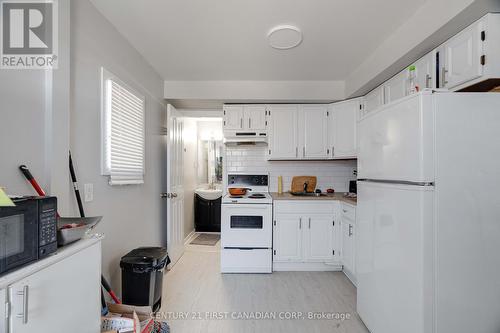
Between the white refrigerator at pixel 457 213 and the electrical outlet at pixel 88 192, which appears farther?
the electrical outlet at pixel 88 192

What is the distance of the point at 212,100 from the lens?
11.1 ft

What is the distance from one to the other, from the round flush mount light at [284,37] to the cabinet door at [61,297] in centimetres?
206

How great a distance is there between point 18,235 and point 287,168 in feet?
10.9

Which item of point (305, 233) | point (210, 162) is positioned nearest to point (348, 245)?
point (305, 233)

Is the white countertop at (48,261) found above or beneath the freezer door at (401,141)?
beneath

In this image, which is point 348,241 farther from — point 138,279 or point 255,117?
point 138,279

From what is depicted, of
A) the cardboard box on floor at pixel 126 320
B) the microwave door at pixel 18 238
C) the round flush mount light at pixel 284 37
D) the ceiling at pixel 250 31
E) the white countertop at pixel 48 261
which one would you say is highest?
the ceiling at pixel 250 31

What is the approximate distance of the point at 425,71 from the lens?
6.42 ft

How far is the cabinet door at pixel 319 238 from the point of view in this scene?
3117 millimetres

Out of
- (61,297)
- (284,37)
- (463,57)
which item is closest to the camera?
(61,297)

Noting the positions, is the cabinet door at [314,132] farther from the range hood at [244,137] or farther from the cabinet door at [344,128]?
the range hood at [244,137]

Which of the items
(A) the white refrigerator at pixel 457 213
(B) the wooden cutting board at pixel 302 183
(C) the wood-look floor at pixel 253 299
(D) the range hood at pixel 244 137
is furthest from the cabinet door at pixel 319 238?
(A) the white refrigerator at pixel 457 213

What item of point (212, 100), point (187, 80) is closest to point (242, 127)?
point (212, 100)

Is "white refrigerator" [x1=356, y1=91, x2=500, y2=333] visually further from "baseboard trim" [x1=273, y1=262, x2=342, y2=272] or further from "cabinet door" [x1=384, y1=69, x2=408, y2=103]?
"baseboard trim" [x1=273, y1=262, x2=342, y2=272]
